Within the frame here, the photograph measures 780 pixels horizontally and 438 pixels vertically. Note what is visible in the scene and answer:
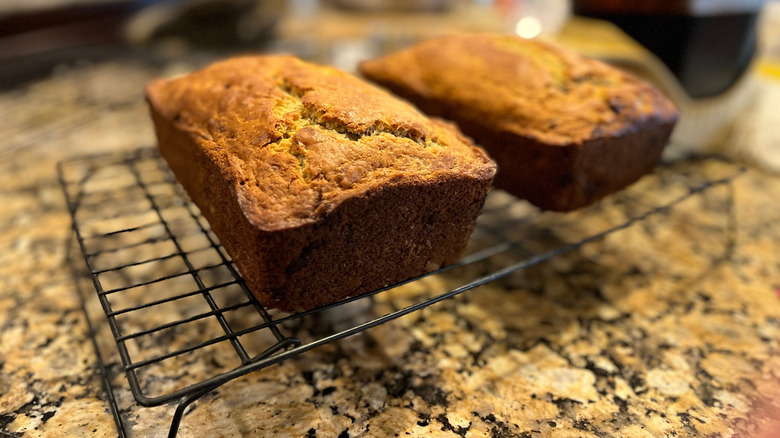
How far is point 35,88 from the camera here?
2.12m

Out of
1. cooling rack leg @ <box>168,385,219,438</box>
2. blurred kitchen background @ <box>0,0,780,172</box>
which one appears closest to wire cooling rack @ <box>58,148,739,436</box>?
cooling rack leg @ <box>168,385,219,438</box>

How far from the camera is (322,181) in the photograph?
725mm

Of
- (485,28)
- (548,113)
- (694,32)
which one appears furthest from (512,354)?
(485,28)

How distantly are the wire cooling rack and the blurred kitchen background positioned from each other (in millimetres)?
229

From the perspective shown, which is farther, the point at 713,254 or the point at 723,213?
the point at 723,213

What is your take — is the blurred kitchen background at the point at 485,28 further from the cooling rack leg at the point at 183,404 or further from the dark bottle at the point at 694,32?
the cooling rack leg at the point at 183,404

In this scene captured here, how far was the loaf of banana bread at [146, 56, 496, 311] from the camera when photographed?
0.71 meters

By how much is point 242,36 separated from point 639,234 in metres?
2.31

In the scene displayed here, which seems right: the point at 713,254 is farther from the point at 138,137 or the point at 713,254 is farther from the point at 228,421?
the point at 138,137

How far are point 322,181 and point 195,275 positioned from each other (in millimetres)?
293

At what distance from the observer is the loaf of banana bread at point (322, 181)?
71cm

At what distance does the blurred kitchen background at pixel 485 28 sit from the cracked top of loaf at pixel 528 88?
466 millimetres

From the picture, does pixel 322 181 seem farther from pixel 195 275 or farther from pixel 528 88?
pixel 528 88

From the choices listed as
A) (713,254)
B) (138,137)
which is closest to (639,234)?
(713,254)
